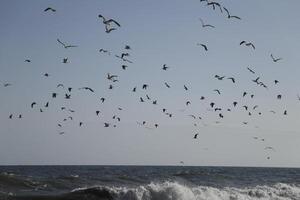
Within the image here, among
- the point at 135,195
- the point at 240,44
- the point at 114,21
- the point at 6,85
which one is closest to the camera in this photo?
the point at 114,21

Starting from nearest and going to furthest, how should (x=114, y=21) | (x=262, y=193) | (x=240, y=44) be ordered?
1. (x=114, y=21)
2. (x=240, y=44)
3. (x=262, y=193)

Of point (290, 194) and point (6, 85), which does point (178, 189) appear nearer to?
point (6, 85)

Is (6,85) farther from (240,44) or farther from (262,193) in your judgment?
(262,193)

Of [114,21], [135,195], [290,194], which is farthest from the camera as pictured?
[290,194]

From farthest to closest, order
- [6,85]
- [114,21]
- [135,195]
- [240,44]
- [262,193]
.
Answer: [262,193]
[135,195]
[6,85]
[240,44]
[114,21]

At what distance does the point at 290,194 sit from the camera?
38219 millimetres

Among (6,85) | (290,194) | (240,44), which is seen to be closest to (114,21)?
(240,44)

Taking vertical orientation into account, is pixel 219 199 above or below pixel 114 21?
below

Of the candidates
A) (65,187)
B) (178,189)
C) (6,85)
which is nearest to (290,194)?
(178,189)

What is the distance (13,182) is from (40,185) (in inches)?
72.2

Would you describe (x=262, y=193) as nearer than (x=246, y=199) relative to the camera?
No

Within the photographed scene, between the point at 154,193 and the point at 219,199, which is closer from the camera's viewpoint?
the point at 154,193

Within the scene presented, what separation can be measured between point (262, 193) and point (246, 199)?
4.39m

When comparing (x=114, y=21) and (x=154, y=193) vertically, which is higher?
(x=114, y=21)
